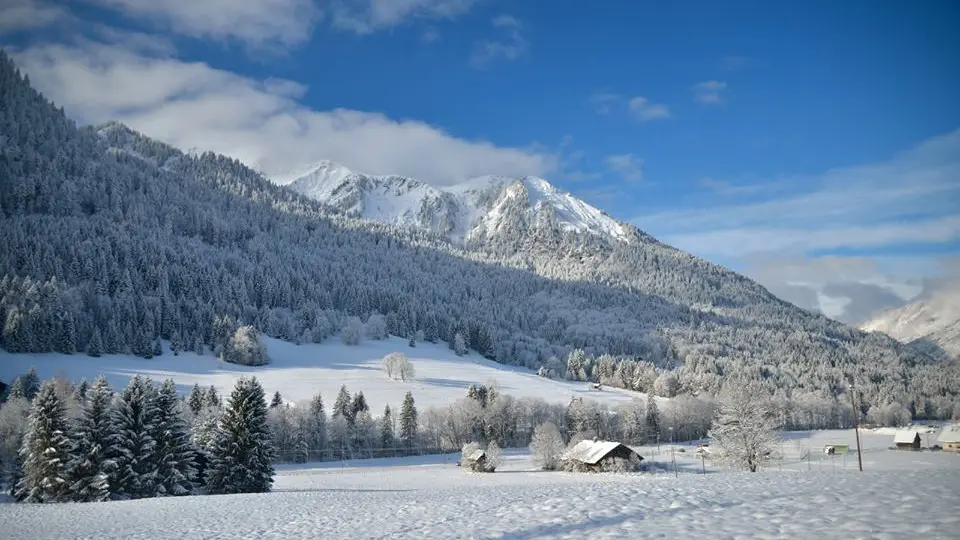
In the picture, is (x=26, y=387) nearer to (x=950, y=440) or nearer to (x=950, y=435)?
(x=950, y=440)

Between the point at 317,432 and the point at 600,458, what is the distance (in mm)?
43769

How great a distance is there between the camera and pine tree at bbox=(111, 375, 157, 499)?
120 ft

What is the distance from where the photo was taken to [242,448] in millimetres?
40344

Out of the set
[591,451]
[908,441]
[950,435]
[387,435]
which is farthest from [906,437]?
[387,435]

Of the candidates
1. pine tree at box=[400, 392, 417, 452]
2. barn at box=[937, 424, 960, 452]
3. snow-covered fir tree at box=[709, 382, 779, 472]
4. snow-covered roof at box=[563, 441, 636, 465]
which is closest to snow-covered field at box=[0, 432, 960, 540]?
snow-covered fir tree at box=[709, 382, 779, 472]

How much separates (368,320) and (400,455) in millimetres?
100413

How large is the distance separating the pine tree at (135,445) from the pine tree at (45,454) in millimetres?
2782

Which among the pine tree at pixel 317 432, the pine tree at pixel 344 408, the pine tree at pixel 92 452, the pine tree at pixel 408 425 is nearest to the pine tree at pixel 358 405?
the pine tree at pixel 344 408

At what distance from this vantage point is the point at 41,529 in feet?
70.5

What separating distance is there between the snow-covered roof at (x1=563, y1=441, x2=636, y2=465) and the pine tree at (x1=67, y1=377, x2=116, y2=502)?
4929 cm

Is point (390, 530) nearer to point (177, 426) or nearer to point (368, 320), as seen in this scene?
point (177, 426)

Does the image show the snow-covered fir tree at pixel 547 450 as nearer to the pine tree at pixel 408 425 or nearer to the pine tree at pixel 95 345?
the pine tree at pixel 408 425

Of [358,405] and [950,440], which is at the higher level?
[358,405]

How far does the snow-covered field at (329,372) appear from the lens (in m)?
109
